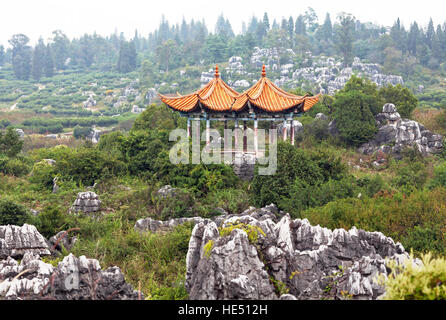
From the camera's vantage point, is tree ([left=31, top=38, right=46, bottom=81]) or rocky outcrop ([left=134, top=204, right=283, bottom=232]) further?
tree ([left=31, top=38, right=46, bottom=81])

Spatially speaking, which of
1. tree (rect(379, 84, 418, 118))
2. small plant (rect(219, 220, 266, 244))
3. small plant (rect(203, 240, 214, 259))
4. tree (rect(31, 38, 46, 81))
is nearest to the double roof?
tree (rect(379, 84, 418, 118))

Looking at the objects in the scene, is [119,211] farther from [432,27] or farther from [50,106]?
[432,27]

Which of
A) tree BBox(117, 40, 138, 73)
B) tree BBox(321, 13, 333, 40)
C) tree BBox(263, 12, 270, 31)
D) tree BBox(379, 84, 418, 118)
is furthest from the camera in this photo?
tree BBox(263, 12, 270, 31)

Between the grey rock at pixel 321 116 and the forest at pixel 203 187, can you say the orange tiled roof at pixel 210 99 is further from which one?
the grey rock at pixel 321 116

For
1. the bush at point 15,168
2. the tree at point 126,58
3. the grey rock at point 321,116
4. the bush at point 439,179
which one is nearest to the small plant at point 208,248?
the bush at point 439,179

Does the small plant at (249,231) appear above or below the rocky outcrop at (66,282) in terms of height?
above

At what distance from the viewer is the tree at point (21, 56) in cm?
7162

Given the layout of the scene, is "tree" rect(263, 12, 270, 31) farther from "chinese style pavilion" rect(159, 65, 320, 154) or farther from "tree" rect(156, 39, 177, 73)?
"chinese style pavilion" rect(159, 65, 320, 154)

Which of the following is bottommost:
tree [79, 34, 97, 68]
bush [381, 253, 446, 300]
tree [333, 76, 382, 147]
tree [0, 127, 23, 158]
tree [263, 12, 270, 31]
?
bush [381, 253, 446, 300]

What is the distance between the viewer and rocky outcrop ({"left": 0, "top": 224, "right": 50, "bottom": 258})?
23.4ft

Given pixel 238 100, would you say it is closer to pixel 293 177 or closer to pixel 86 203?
pixel 293 177

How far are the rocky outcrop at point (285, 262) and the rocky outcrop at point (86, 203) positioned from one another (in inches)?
216

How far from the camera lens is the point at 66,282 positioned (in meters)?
Answer: 4.80

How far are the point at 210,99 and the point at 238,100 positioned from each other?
0.90 m
